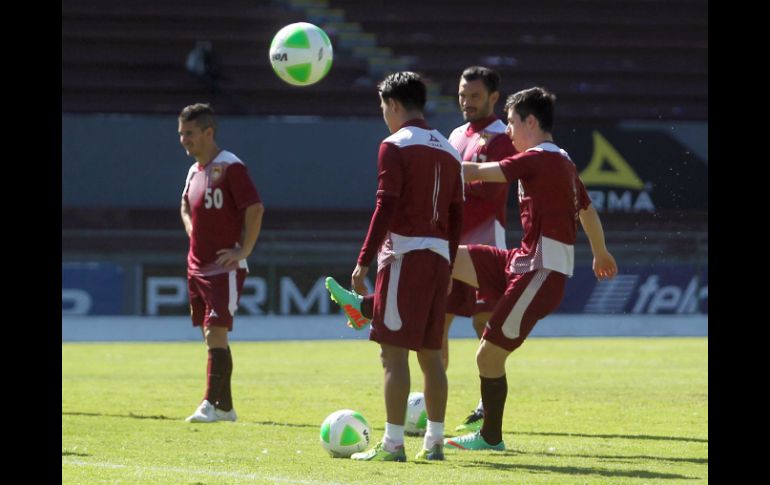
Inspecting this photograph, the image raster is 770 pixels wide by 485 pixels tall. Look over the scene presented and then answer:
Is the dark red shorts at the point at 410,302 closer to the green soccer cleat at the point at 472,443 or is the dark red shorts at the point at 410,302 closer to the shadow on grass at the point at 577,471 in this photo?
the shadow on grass at the point at 577,471

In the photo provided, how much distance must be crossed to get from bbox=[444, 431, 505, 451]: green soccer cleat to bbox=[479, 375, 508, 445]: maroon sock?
0.02 m

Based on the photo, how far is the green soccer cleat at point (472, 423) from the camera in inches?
316

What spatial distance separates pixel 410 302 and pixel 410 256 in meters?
0.23

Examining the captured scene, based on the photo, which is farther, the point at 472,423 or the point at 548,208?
the point at 472,423

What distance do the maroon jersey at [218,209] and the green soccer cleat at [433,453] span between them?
2.74 meters

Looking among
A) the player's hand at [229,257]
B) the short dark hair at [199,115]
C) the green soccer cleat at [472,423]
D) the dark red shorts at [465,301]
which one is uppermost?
the short dark hair at [199,115]

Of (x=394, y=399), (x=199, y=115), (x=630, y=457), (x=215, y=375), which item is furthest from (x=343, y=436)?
(x=199, y=115)

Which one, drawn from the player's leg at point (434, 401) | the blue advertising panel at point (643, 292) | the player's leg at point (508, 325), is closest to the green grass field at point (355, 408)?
the player's leg at point (434, 401)

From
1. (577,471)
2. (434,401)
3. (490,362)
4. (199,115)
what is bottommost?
(577,471)

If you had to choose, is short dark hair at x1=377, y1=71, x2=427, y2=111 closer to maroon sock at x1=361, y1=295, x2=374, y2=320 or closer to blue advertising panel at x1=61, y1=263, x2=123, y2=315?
maroon sock at x1=361, y1=295, x2=374, y2=320

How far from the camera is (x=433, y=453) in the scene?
6723 millimetres

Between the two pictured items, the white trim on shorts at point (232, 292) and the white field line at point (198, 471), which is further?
the white trim on shorts at point (232, 292)

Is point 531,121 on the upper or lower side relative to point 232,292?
upper

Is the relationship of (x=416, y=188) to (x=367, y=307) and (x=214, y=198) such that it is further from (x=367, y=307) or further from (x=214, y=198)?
(x=214, y=198)
